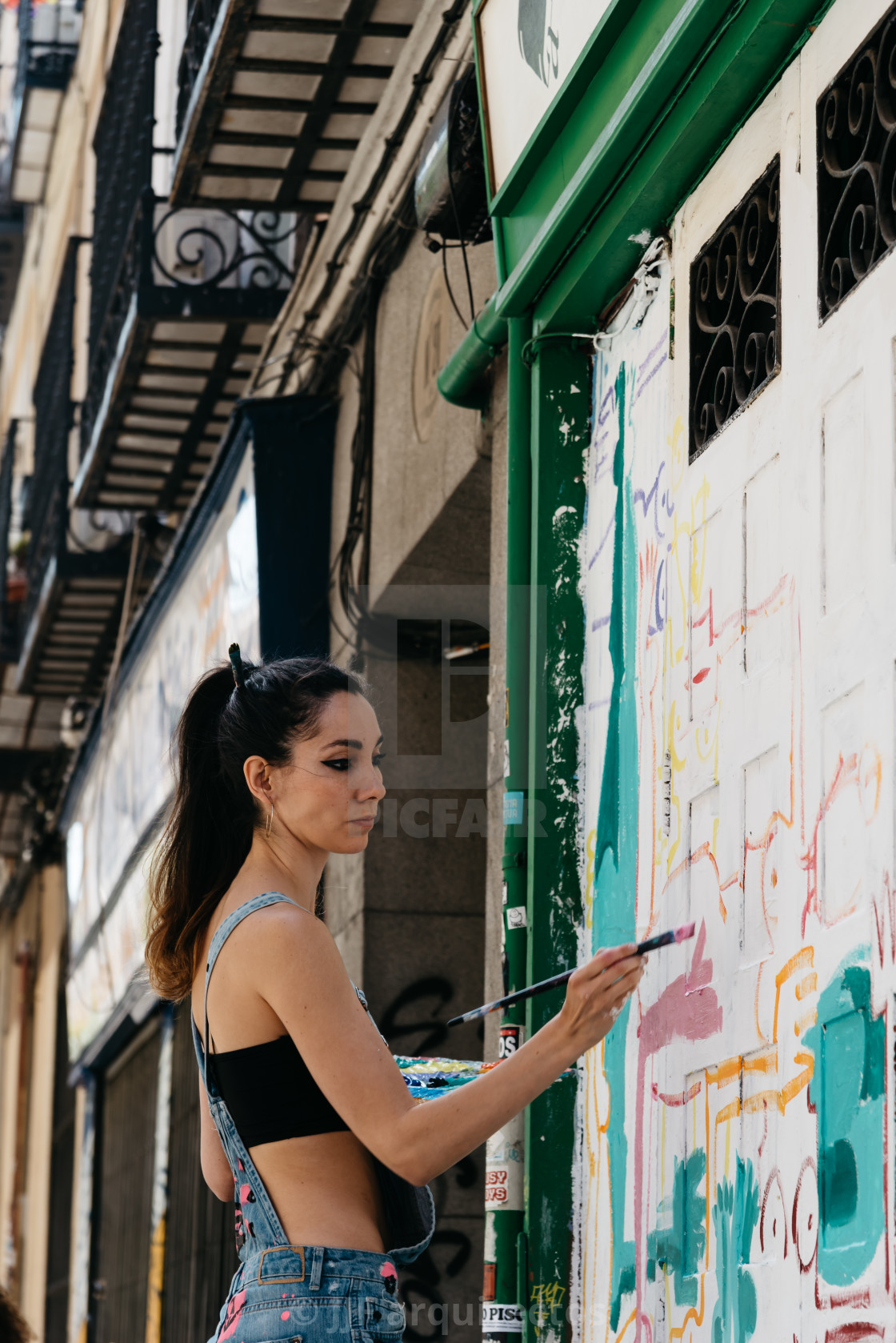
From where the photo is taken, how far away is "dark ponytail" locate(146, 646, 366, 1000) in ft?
9.94

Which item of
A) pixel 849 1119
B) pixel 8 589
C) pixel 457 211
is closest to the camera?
pixel 849 1119

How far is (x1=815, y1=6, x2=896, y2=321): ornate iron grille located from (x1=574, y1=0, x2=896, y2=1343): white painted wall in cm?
3

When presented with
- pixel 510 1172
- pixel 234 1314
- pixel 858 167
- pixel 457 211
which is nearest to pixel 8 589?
pixel 457 211

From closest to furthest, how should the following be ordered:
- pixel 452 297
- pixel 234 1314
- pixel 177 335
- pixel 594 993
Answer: pixel 594 993
pixel 234 1314
pixel 452 297
pixel 177 335

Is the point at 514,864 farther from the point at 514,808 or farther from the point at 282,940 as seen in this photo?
the point at 282,940

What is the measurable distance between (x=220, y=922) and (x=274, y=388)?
550 cm

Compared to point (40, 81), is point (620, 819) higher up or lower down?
lower down

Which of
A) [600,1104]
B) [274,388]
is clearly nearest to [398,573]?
[274,388]

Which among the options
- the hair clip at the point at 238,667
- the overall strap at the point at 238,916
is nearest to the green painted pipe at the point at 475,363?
the hair clip at the point at 238,667

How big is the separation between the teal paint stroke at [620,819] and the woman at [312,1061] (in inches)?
31.6

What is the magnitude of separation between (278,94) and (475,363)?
275 centimetres

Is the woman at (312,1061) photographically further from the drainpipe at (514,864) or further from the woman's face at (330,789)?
the drainpipe at (514,864)

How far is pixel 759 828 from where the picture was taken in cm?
296

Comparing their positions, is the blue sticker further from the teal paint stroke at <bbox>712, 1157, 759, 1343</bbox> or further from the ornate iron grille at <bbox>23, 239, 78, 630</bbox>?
the ornate iron grille at <bbox>23, 239, 78, 630</bbox>
